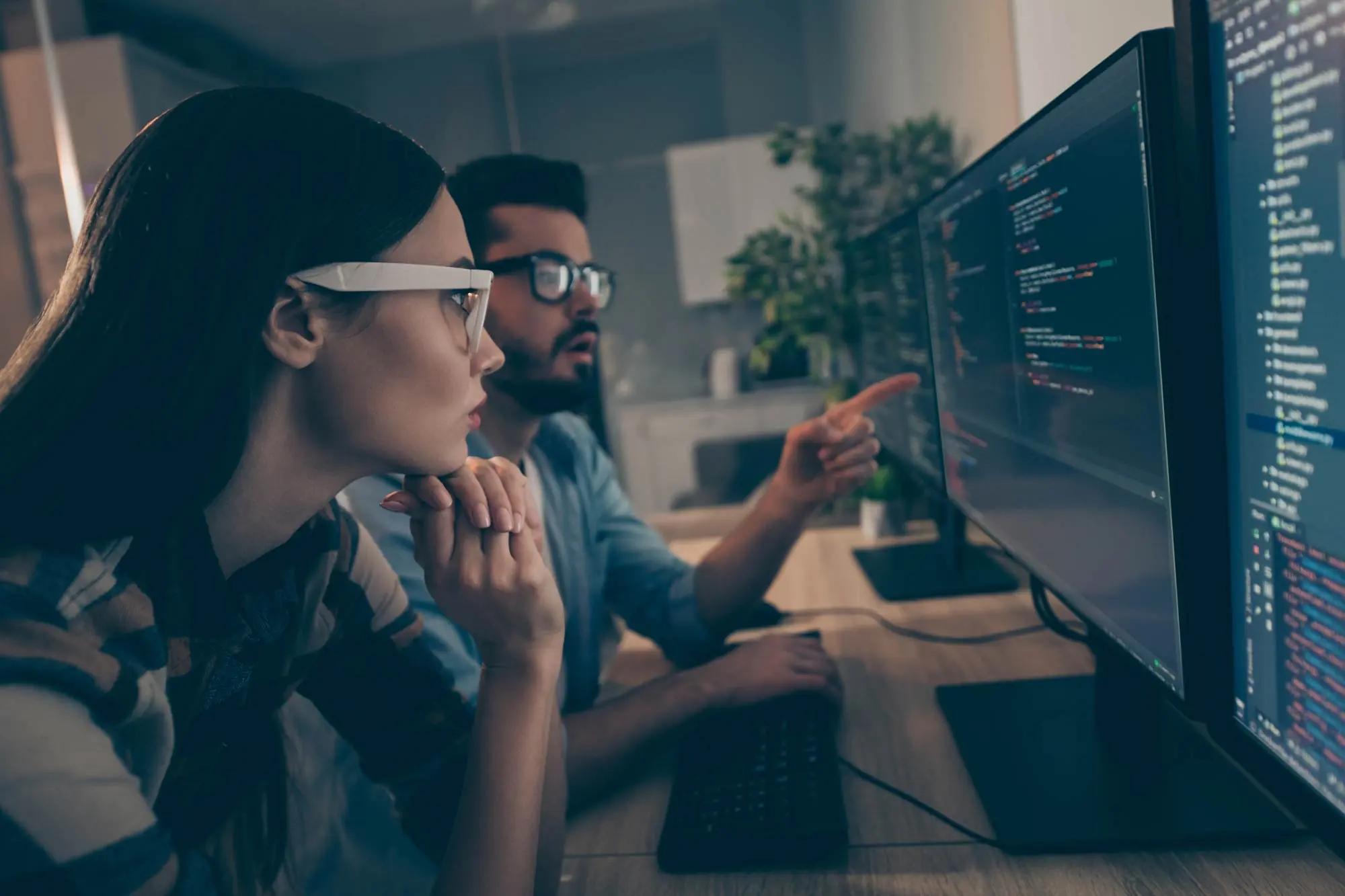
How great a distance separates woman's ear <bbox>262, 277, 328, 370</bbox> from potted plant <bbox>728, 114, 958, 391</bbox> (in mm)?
1250

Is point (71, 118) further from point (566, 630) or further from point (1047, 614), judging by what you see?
point (1047, 614)

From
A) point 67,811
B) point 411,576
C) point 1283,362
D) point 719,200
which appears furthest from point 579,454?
point 719,200

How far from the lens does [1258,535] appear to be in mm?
479

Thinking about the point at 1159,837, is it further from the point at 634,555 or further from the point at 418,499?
the point at 634,555

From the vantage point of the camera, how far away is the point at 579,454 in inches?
57.0

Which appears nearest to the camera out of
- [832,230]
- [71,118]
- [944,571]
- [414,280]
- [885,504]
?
[414,280]

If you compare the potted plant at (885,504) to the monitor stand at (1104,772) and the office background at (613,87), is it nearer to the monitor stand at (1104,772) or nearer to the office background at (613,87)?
the monitor stand at (1104,772)

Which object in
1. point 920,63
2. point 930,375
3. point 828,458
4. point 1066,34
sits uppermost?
point 920,63

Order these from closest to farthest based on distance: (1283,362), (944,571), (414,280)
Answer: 1. (1283,362)
2. (414,280)
3. (944,571)

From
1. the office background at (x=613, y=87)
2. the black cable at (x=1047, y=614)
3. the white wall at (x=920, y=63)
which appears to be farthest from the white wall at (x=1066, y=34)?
the office background at (x=613, y=87)

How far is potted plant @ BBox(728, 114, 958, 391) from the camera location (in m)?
1.91

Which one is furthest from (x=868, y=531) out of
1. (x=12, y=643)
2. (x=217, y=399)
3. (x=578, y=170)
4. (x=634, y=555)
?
(x=12, y=643)

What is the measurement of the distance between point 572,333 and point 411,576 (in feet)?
1.67

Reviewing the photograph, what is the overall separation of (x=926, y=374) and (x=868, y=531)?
60 centimetres
